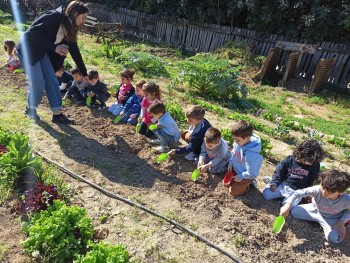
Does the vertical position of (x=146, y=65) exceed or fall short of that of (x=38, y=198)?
it falls short

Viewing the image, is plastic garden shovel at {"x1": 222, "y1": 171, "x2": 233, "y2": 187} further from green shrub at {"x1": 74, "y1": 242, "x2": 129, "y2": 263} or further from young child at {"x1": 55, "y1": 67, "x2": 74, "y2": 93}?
young child at {"x1": 55, "y1": 67, "x2": 74, "y2": 93}

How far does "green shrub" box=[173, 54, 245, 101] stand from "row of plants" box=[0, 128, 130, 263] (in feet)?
16.1

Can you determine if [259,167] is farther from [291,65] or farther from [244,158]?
[291,65]

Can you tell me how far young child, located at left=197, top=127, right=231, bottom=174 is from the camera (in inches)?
167

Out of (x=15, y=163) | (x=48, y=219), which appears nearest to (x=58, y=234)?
(x=48, y=219)

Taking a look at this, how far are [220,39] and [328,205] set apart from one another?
1138 cm

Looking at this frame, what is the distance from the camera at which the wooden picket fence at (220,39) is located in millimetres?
10953

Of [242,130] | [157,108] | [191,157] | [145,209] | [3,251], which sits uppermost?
[242,130]

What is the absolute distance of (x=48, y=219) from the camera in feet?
9.92

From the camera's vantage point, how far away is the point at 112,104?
6.42m

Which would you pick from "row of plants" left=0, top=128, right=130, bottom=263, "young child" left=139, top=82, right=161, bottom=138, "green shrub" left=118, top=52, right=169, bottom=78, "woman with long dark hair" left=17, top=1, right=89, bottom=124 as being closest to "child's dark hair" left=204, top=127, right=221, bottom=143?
"young child" left=139, top=82, right=161, bottom=138

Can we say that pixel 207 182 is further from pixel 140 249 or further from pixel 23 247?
pixel 23 247

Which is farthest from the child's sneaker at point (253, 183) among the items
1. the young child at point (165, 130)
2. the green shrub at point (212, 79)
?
the green shrub at point (212, 79)

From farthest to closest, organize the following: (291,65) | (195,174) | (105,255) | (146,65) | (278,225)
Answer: (291,65) → (146,65) → (195,174) → (278,225) → (105,255)
